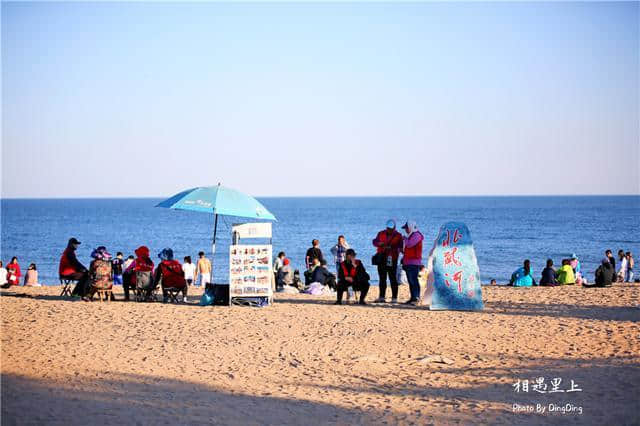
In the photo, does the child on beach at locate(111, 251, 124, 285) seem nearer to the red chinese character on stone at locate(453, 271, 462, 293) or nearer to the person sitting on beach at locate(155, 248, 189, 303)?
the person sitting on beach at locate(155, 248, 189, 303)

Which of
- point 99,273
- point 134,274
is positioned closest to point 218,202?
point 134,274

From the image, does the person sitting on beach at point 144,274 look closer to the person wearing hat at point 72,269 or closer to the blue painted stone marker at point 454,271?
the person wearing hat at point 72,269

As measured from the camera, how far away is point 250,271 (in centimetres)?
1261

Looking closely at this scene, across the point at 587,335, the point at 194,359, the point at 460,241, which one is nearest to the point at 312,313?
the point at 460,241

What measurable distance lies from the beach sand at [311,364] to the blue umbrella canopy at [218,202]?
1825mm

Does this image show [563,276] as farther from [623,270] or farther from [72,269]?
[72,269]

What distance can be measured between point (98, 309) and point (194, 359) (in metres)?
4.28

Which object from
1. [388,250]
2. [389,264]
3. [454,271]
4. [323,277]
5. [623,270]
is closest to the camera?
[454,271]

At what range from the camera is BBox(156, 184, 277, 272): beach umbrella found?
12609mm

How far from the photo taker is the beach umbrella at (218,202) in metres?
12.6

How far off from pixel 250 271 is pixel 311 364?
4.31 m

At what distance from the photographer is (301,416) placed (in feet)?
21.8

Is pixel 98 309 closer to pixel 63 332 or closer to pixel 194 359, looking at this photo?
pixel 63 332

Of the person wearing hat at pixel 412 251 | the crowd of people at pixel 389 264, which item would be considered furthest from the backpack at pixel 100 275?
the person wearing hat at pixel 412 251
